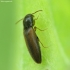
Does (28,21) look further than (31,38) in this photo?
Yes

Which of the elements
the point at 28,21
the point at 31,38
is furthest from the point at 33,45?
the point at 28,21

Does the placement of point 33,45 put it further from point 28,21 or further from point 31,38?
point 28,21

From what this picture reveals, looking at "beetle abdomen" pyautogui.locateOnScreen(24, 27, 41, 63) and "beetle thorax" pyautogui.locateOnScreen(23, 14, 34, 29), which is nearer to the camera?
"beetle abdomen" pyautogui.locateOnScreen(24, 27, 41, 63)

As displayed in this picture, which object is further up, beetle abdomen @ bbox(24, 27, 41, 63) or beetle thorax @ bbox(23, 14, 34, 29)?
beetle thorax @ bbox(23, 14, 34, 29)

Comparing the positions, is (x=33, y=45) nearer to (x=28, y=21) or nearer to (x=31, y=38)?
(x=31, y=38)

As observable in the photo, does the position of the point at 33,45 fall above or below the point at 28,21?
below

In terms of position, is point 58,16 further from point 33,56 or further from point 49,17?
point 33,56
